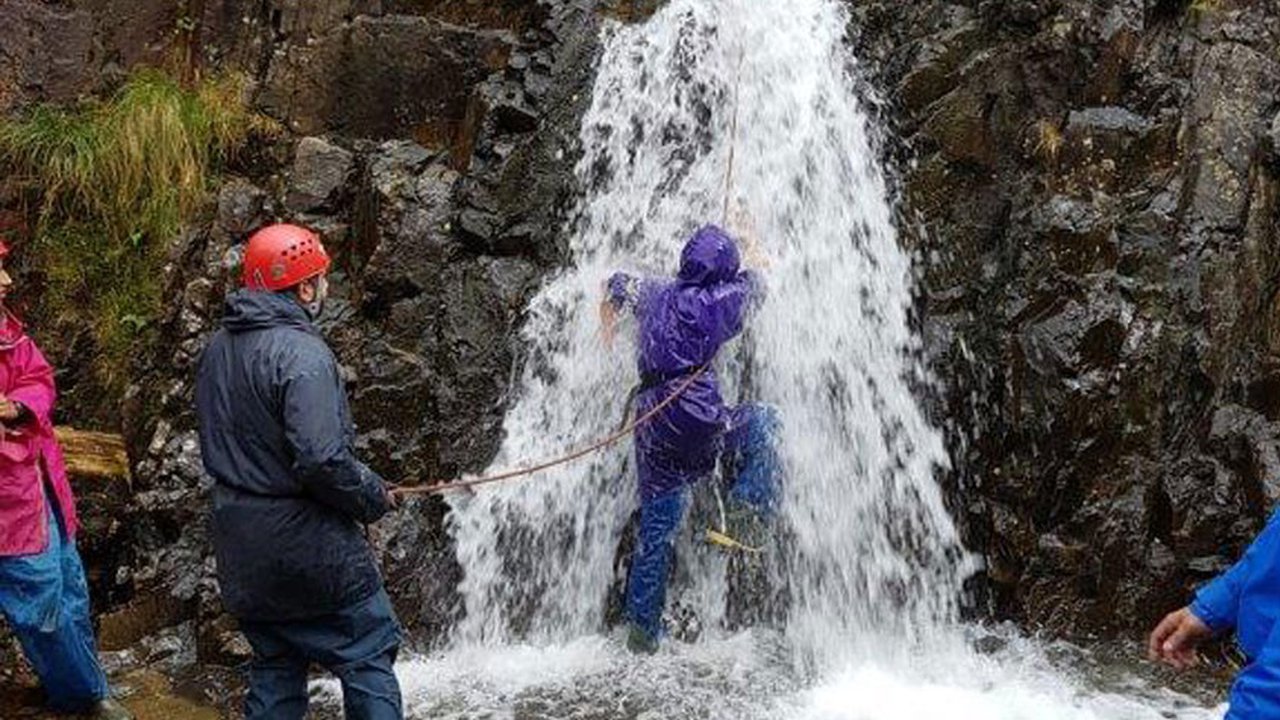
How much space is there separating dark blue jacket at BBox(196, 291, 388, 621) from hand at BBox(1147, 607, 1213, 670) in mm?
2764

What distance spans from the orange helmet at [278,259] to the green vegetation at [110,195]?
13.6 feet

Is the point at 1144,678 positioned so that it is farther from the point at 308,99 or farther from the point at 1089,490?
the point at 308,99

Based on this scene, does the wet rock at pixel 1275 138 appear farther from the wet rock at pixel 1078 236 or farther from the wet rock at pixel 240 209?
the wet rock at pixel 240 209

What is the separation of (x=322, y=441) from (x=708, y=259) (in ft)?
9.52

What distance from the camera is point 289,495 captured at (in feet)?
13.8

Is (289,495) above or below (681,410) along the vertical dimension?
below

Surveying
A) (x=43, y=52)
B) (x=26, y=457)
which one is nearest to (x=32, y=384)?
(x=26, y=457)

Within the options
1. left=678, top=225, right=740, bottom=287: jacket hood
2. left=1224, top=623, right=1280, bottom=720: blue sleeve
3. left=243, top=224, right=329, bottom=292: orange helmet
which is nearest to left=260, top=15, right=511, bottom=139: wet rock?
left=678, top=225, right=740, bottom=287: jacket hood

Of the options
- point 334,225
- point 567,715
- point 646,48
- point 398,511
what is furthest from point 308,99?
point 567,715

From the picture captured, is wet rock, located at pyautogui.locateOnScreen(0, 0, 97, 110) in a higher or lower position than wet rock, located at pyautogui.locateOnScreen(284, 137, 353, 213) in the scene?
higher

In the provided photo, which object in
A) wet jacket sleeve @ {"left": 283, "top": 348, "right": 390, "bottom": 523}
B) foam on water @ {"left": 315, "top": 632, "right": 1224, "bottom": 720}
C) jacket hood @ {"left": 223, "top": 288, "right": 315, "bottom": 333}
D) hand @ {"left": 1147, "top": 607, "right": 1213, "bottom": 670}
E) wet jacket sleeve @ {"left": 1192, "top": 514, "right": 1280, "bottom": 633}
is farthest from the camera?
foam on water @ {"left": 315, "top": 632, "right": 1224, "bottom": 720}

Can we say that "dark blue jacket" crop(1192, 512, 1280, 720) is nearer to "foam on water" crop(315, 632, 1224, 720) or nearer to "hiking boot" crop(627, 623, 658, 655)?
"foam on water" crop(315, 632, 1224, 720)

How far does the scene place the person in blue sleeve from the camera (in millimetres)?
2467

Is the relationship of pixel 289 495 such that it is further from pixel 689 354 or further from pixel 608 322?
pixel 608 322
